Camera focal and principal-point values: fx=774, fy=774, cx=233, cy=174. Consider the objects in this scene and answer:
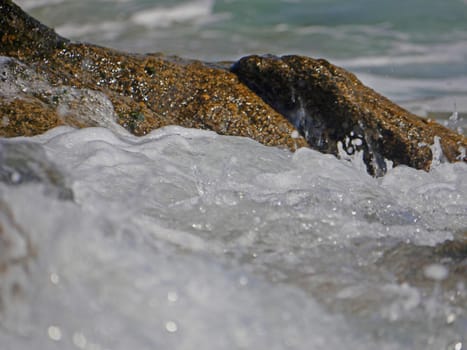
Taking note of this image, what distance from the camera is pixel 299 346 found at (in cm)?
216

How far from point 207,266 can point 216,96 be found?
2.19 meters

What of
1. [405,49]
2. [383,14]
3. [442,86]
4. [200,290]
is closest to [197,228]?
[200,290]

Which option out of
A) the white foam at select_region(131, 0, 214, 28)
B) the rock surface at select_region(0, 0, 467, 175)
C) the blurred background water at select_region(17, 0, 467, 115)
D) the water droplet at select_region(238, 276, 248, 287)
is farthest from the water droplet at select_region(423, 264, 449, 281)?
the white foam at select_region(131, 0, 214, 28)

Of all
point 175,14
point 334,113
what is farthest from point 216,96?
point 175,14

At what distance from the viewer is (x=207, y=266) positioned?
93.0 inches

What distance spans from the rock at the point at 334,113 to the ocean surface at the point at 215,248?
553mm

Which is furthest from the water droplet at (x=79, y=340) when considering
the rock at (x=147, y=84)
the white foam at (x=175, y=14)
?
the white foam at (x=175, y=14)

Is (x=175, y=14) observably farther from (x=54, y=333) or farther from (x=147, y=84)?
(x=54, y=333)

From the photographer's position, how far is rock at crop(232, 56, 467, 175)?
456 centimetres

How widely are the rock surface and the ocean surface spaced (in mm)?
182

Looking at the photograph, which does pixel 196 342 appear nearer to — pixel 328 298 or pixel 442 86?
pixel 328 298

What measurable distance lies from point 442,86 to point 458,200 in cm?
660

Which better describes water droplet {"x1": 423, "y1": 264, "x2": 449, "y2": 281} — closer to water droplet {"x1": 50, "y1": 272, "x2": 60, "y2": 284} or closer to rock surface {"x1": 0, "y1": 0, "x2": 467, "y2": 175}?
water droplet {"x1": 50, "y1": 272, "x2": 60, "y2": 284}

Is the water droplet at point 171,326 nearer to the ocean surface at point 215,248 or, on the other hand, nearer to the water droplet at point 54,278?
the ocean surface at point 215,248
